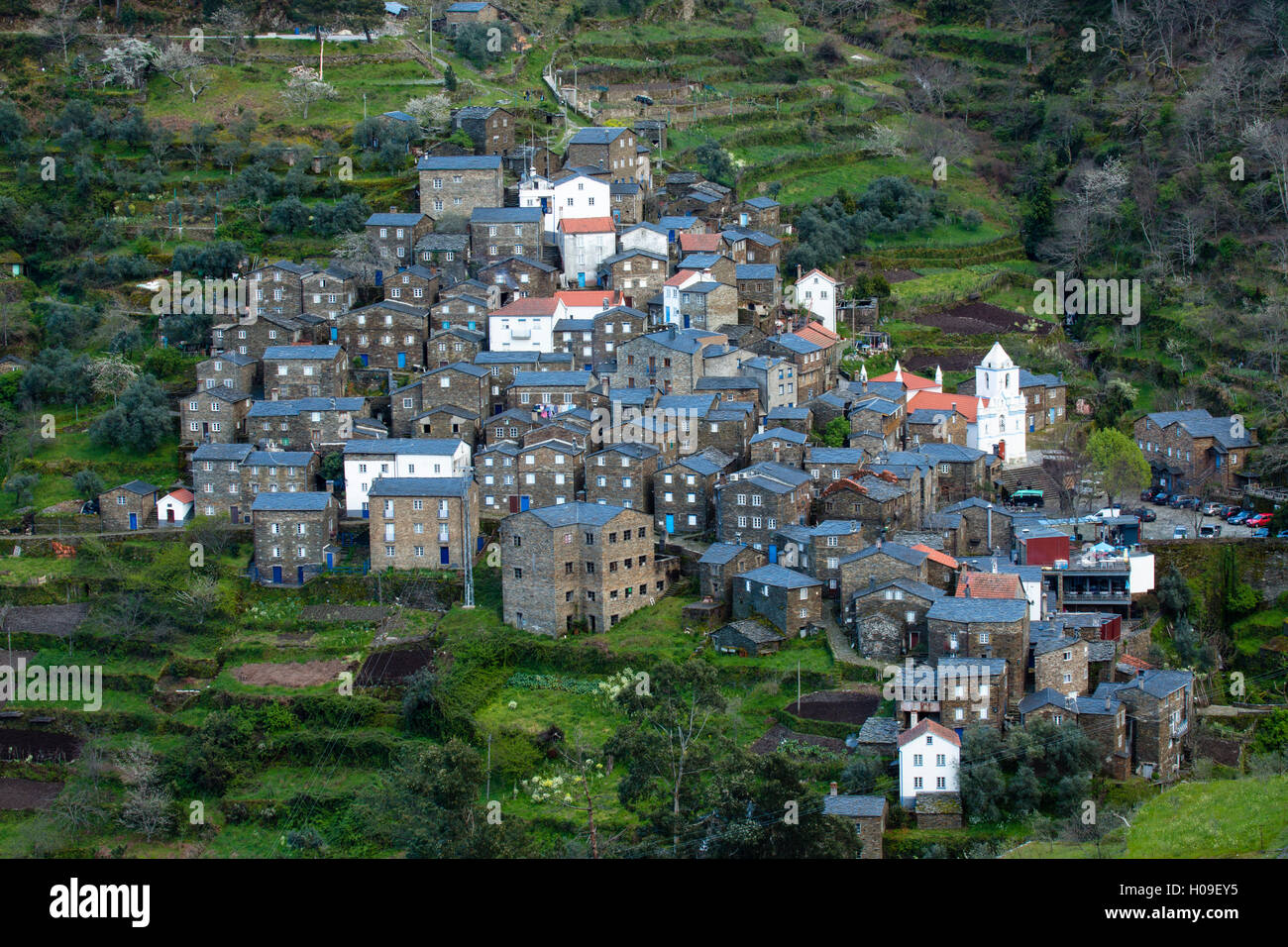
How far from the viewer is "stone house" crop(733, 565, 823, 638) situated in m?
41.9

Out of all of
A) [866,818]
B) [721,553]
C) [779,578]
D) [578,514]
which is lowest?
[866,818]

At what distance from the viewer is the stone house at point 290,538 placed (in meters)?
46.8

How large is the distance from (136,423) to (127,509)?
3.40 m

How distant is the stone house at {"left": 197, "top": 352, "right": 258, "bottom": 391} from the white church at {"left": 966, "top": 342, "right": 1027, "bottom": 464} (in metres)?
22.2

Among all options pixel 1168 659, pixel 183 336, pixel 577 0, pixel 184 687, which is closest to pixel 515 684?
pixel 184 687

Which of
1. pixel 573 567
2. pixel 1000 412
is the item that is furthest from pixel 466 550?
pixel 1000 412

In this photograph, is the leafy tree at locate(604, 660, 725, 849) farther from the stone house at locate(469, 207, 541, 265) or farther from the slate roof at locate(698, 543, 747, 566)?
the stone house at locate(469, 207, 541, 265)

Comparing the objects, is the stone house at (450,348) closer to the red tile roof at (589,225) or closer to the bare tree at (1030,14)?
the red tile roof at (589,225)

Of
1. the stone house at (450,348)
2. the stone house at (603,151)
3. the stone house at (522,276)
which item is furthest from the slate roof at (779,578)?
the stone house at (603,151)

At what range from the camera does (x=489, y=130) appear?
63906mm

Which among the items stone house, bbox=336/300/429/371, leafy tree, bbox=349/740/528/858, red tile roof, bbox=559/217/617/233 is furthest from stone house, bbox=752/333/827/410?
leafy tree, bbox=349/740/528/858

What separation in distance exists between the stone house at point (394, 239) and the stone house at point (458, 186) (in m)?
1.68

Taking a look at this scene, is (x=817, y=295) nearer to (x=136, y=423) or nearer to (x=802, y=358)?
(x=802, y=358)

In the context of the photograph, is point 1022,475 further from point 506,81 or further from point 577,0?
point 577,0
